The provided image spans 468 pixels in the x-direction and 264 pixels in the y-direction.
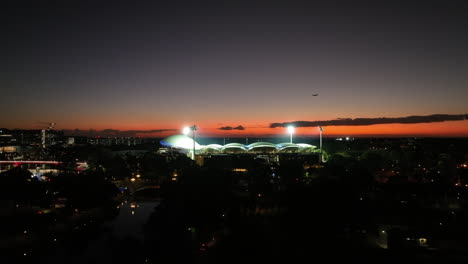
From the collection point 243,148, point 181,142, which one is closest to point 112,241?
point 243,148

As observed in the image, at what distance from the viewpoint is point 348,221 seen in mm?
11391

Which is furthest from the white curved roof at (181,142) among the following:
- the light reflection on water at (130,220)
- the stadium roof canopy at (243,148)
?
the light reflection on water at (130,220)

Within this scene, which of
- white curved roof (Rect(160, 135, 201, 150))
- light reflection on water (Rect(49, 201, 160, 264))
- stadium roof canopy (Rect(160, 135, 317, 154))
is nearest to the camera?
light reflection on water (Rect(49, 201, 160, 264))

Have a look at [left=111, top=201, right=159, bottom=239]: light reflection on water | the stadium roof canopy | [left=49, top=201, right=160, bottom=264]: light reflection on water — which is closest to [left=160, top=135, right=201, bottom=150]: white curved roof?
the stadium roof canopy

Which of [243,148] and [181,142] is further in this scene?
[181,142]

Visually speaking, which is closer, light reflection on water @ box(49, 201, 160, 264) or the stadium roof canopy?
light reflection on water @ box(49, 201, 160, 264)

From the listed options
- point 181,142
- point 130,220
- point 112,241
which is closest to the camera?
point 112,241

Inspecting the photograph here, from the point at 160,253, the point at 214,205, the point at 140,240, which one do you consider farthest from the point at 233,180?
the point at 160,253

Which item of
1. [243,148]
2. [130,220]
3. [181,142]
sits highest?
[181,142]

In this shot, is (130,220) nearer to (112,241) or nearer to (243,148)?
(112,241)

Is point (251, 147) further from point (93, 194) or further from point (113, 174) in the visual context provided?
point (93, 194)

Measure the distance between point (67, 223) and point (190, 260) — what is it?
8137 millimetres

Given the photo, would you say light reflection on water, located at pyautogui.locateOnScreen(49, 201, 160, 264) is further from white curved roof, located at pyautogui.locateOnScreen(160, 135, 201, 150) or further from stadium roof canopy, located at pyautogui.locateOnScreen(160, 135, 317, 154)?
white curved roof, located at pyautogui.locateOnScreen(160, 135, 201, 150)

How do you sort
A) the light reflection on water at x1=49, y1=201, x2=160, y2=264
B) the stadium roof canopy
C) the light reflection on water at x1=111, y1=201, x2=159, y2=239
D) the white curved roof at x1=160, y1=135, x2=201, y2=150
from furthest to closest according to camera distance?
the white curved roof at x1=160, y1=135, x2=201, y2=150, the stadium roof canopy, the light reflection on water at x1=111, y1=201, x2=159, y2=239, the light reflection on water at x1=49, y1=201, x2=160, y2=264
